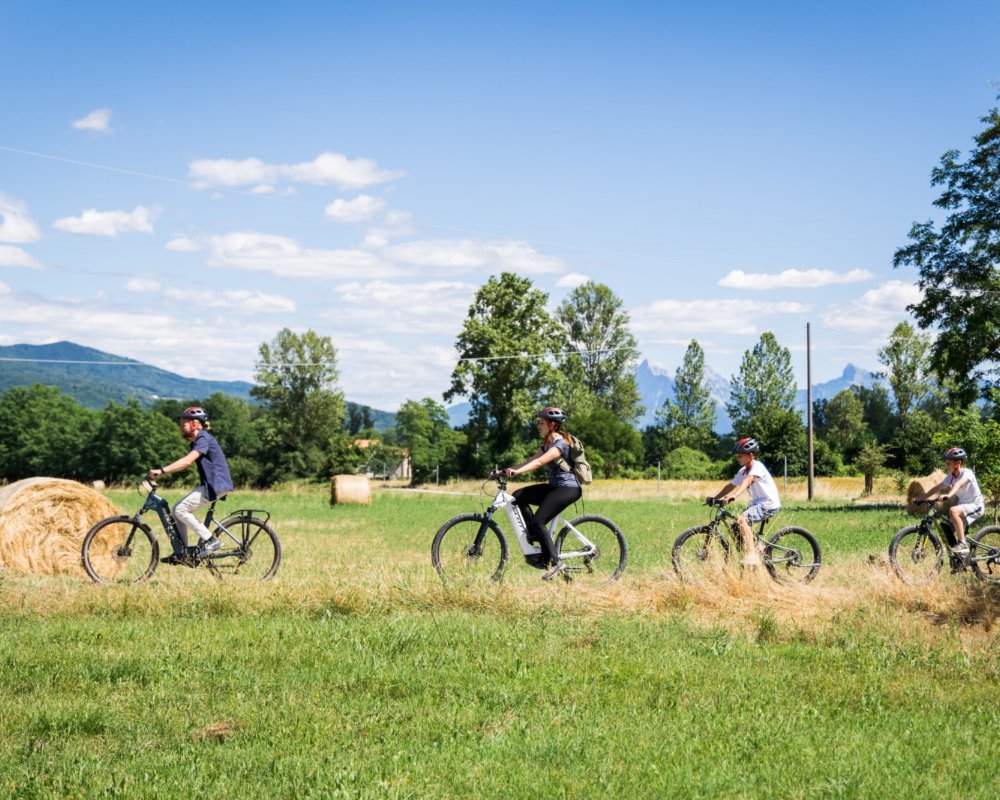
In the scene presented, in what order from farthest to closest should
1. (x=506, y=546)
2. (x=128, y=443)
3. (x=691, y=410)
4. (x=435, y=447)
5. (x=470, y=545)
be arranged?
(x=691, y=410)
(x=128, y=443)
(x=435, y=447)
(x=506, y=546)
(x=470, y=545)

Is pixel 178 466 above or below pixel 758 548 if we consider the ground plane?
above

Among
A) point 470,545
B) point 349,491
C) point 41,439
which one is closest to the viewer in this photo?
point 470,545

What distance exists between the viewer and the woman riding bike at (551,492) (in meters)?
10.9

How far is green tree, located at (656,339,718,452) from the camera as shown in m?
89.6

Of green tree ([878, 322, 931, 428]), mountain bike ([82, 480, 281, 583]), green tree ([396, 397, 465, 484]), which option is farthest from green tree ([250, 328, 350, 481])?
mountain bike ([82, 480, 281, 583])

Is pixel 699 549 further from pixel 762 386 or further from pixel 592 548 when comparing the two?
pixel 762 386

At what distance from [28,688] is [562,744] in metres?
3.58

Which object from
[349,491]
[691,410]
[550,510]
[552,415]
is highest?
[691,410]

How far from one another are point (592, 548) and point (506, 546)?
977 mm

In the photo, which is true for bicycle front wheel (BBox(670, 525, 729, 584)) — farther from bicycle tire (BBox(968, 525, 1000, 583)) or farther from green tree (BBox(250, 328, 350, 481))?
green tree (BBox(250, 328, 350, 481))

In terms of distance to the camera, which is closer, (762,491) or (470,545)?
(470,545)

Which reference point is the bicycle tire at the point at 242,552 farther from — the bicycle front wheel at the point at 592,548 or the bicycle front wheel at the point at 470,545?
the bicycle front wheel at the point at 592,548

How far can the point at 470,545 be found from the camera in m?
11.1

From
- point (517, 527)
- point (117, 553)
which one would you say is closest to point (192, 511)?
point (117, 553)
